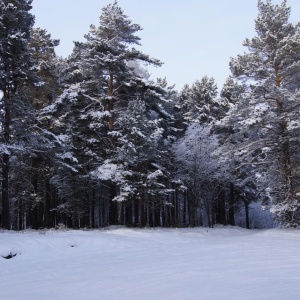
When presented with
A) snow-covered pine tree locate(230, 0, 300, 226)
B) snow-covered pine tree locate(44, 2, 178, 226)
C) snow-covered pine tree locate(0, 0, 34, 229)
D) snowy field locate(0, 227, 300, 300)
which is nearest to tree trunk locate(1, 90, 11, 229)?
snow-covered pine tree locate(0, 0, 34, 229)

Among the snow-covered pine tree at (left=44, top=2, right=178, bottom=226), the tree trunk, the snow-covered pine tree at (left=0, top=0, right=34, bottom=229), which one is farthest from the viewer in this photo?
the snow-covered pine tree at (left=44, top=2, right=178, bottom=226)

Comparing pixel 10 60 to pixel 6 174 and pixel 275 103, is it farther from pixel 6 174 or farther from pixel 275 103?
pixel 275 103

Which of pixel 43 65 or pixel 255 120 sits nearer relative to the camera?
pixel 255 120

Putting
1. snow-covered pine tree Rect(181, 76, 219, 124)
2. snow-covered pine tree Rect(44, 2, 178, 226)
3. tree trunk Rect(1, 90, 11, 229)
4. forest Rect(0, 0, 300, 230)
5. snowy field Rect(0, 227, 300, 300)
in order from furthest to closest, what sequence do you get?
snow-covered pine tree Rect(181, 76, 219, 124)
snow-covered pine tree Rect(44, 2, 178, 226)
forest Rect(0, 0, 300, 230)
tree trunk Rect(1, 90, 11, 229)
snowy field Rect(0, 227, 300, 300)

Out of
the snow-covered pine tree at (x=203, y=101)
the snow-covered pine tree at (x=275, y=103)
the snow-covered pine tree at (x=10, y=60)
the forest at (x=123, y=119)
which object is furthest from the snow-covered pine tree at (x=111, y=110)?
the snow-covered pine tree at (x=203, y=101)

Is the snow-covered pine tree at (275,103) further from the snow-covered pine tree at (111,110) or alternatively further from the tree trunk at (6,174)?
the tree trunk at (6,174)

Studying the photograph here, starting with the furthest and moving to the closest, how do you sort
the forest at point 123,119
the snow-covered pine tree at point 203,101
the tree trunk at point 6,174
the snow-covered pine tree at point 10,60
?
the snow-covered pine tree at point 203,101, the forest at point 123,119, the snow-covered pine tree at point 10,60, the tree trunk at point 6,174

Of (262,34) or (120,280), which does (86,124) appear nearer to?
(262,34)

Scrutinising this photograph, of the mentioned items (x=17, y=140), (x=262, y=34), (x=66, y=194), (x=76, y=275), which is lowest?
(x=76, y=275)

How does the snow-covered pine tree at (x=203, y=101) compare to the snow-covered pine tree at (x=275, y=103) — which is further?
the snow-covered pine tree at (x=203, y=101)

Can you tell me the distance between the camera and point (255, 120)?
19.3 meters

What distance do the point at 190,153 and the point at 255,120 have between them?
1031 centimetres


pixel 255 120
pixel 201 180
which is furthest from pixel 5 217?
pixel 201 180

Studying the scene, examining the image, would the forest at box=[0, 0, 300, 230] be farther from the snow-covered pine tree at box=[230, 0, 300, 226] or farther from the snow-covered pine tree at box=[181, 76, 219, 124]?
the snow-covered pine tree at box=[181, 76, 219, 124]
